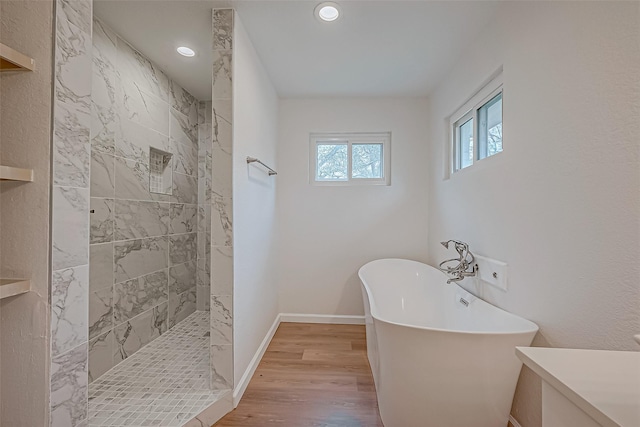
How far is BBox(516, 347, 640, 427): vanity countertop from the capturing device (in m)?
0.44

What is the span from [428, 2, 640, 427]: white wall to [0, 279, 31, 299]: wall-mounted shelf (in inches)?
75.8

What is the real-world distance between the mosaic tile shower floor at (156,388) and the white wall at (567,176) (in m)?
1.76

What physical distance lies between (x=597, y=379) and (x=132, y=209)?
2.58 m

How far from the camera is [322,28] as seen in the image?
6.33 feet

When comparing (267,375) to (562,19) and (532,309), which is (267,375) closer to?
(532,309)

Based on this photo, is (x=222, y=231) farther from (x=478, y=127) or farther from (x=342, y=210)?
(x=478, y=127)

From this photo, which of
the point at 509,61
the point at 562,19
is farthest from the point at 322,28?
the point at 562,19

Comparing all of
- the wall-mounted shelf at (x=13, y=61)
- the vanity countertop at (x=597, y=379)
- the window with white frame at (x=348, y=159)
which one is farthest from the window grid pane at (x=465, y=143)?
the wall-mounted shelf at (x=13, y=61)

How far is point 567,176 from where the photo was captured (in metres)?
1.18

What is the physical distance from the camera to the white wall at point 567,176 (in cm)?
94

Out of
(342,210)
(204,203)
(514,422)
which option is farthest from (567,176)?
(204,203)

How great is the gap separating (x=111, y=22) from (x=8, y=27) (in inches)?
45.6

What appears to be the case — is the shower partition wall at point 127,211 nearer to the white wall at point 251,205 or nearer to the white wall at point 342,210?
the white wall at point 251,205

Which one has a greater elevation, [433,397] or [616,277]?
[616,277]
